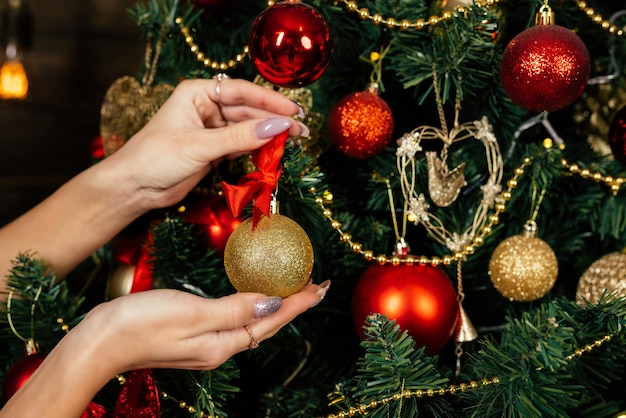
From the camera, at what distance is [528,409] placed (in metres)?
0.53

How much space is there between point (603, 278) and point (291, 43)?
430 mm

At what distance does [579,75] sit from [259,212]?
326 mm

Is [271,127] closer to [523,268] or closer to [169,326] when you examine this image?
[169,326]

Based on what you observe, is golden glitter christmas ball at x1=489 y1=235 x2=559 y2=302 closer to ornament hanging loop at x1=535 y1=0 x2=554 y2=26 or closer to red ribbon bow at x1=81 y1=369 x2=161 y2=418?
ornament hanging loop at x1=535 y1=0 x2=554 y2=26

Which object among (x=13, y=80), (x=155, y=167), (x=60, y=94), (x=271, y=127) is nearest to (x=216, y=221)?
(x=155, y=167)

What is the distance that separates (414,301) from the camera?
667mm

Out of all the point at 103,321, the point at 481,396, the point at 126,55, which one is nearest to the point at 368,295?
the point at 481,396

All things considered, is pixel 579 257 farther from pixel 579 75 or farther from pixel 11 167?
pixel 11 167

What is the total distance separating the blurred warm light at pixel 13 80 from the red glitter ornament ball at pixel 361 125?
4.16 ft

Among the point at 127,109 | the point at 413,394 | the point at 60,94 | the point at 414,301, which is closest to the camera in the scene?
the point at 413,394

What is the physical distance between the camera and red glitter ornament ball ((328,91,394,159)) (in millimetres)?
711

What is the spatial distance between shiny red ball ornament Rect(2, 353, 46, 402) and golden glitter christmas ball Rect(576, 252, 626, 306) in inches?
24.0

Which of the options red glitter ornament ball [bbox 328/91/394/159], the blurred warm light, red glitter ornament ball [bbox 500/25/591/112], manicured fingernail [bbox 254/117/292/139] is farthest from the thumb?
the blurred warm light

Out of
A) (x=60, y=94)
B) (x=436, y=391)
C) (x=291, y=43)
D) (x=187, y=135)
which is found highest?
(x=291, y=43)
